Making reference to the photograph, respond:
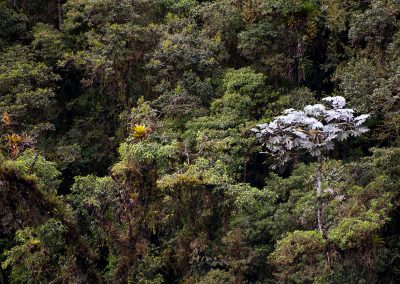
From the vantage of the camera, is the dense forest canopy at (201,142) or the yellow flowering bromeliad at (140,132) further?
the yellow flowering bromeliad at (140,132)

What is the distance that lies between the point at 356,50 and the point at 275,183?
313cm

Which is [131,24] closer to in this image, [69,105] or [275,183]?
[69,105]

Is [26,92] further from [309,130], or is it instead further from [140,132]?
[309,130]

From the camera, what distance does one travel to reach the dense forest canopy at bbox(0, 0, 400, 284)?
7211 mm

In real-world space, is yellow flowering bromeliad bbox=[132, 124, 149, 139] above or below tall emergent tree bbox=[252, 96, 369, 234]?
below

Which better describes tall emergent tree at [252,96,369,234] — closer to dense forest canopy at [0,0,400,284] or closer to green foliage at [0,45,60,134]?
dense forest canopy at [0,0,400,284]

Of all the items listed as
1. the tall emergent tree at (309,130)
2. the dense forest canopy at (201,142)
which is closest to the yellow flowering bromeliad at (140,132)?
the dense forest canopy at (201,142)

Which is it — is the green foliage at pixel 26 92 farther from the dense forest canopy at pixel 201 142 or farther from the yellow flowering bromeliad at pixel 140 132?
the yellow flowering bromeliad at pixel 140 132

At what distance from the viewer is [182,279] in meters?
8.91

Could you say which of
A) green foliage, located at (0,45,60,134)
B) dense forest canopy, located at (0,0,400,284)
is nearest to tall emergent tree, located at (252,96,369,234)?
dense forest canopy, located at (0,0,400,284)

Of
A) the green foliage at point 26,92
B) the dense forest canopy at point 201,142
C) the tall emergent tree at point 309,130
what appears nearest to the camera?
the tall emergent tree at point 309,130

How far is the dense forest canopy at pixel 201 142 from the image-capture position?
721 centimetres

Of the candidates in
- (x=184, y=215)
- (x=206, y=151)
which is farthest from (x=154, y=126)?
(x=184, y=215)

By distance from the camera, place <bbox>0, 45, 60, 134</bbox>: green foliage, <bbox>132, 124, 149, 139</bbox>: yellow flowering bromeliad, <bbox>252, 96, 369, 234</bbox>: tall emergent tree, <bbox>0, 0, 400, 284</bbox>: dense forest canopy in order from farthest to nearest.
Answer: <bbox>0, 45, 60, 134</bbox>: green foliage, <bbox>132, 124, 149, 139</bbox>: yellow flowering bromeliad, <bbox>0, 0, 400, 284</bbox>: dense forest canopy, <bbox>252, 96, 369, 234</bbox>: tall emergent tree
